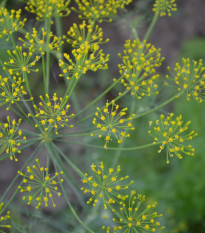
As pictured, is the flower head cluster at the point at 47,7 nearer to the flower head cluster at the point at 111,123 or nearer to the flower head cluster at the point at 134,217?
the flower head cluster at the point at 111,123

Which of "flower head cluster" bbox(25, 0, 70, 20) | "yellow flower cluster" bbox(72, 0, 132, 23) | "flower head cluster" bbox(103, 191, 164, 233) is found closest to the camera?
"flower head cluster" bbox(103, 191, 164, 233)

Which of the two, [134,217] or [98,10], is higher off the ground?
[98,10]

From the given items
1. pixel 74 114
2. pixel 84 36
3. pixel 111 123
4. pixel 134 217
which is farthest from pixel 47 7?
pixel 134 217

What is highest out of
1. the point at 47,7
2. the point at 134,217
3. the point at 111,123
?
the point at 47,7

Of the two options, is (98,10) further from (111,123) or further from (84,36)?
(111,123)

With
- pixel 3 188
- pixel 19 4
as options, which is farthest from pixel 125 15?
pixel 3 188

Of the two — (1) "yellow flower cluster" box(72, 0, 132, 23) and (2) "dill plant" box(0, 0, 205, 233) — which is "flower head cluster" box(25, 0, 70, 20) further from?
(1) "yellow flower cluster" box(72, 0, 132, 23)

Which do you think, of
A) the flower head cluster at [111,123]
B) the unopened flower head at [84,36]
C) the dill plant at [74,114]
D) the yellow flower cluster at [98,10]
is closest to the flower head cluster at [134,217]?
the dill plant at [74,114]

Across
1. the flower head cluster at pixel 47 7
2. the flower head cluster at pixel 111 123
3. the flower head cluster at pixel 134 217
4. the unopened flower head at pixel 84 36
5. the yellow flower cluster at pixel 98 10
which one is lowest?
the flower head cluster at pixel 134 217

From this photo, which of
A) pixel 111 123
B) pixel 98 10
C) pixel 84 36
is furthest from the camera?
pixel 98 10

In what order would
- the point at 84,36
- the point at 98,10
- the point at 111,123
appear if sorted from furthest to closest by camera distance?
the point at 98,10, the point at 84,36, the point at 111,123

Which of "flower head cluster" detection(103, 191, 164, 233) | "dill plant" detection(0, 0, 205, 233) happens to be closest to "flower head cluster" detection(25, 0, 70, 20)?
"dill plant" detection(0, 0, 205, 233)

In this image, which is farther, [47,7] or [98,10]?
[98,10]
